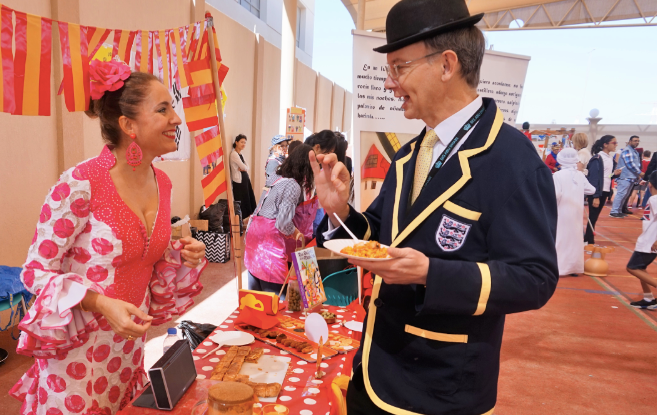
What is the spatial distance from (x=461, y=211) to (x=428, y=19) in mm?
555

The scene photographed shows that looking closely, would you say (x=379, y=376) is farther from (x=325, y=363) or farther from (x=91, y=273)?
(x=91, y=273)

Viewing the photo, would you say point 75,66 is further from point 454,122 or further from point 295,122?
point 295,122

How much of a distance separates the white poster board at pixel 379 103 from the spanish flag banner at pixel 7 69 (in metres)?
2.03

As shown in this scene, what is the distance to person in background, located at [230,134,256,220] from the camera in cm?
840

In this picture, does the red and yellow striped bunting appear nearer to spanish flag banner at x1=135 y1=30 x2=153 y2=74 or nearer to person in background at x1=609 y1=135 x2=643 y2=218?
spanish flag banner at x1=135 y1=30 x2=153 y2=74

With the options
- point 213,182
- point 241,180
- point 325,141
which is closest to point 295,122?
point 241,180

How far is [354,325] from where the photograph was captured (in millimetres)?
2285

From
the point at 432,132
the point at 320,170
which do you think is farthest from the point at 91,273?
the point at 432,132

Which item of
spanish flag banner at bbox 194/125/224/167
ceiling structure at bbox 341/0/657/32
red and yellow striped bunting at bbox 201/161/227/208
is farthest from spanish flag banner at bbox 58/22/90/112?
ceiling structure at bbox 341/0/657/32

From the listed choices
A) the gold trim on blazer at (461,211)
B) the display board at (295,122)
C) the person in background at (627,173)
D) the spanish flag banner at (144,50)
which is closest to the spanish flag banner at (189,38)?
the spanish flag banner at (144,50)

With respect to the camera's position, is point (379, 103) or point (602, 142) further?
point (602, 142)

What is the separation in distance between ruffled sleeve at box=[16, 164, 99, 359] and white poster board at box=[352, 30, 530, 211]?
2.22 meters

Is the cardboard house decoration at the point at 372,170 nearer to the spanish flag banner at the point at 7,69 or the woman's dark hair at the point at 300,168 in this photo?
the woman's dark hair at the point at 300,168

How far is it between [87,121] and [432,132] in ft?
16.4
